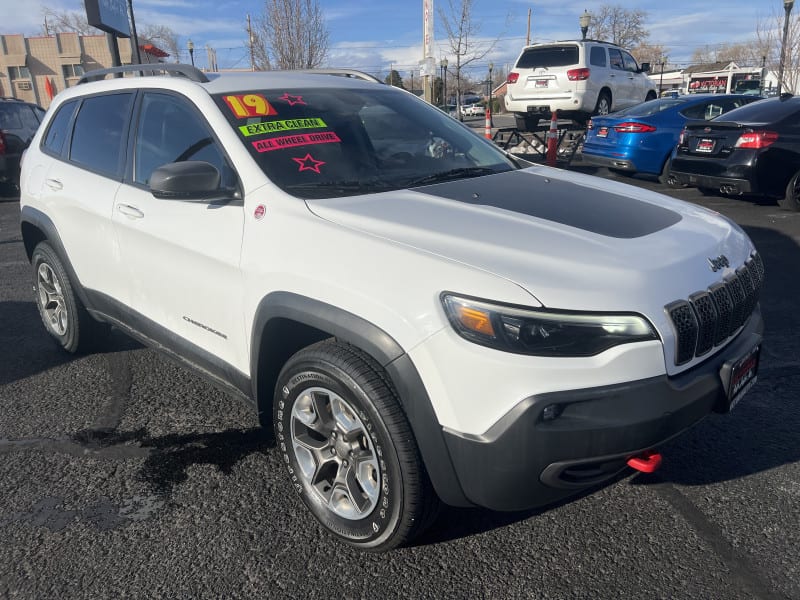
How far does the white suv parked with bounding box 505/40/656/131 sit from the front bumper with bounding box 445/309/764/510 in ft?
42.5

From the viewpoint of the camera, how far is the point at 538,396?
6.06 ft

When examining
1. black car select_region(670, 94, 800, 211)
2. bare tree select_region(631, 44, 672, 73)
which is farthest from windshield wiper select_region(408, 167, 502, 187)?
bare tree select_region(631, 44, 672, 73)

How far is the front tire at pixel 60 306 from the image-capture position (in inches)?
159

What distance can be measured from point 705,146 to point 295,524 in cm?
778

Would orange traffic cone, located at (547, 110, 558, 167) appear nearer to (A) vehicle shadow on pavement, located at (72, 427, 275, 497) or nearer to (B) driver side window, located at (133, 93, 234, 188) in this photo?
(B) driver side window, located at (133, 93, 234, 188)

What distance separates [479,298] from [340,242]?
0.58 m

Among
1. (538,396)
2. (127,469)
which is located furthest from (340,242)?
(127,469)

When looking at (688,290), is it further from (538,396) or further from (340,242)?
(340,242)

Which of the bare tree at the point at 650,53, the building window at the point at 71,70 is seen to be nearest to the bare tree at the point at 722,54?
the bare tree at the point at 650,53

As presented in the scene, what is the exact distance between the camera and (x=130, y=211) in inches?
126

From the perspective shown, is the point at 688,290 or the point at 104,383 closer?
the point at 688,290

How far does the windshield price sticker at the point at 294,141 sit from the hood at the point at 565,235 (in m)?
0.44

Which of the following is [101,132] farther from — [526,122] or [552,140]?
[526,122]

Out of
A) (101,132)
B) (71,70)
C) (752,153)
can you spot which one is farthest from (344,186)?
(71,70)
